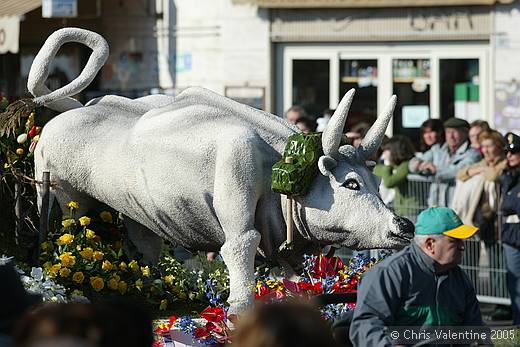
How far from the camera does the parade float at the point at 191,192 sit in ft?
24.4

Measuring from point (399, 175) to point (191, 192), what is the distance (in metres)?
5.42

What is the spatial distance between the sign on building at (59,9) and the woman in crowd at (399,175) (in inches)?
261

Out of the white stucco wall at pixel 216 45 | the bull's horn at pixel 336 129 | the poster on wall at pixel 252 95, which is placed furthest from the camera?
the white stucco wall at pixel 216 45

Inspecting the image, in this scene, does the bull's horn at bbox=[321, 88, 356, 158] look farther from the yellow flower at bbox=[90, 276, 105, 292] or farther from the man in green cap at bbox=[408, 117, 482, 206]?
the man in green cap at bbox=[408, 117, 482, 206]

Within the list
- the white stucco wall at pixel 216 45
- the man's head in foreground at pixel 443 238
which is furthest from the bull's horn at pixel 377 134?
the white stucco wall at pixel 216 45

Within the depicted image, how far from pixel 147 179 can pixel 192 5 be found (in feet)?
36.7

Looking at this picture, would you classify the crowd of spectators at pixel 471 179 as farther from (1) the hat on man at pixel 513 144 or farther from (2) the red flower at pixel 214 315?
(2) the red flower at pixel 214 315

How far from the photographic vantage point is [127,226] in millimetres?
8906

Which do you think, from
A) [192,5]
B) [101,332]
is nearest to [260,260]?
[101,332]

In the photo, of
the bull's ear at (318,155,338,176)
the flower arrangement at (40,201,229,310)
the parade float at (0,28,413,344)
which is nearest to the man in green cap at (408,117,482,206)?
the flower arrangement at (40,201,229,310)

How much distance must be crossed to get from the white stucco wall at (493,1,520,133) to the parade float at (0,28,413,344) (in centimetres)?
882

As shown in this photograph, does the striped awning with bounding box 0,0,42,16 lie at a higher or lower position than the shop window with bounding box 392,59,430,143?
higher

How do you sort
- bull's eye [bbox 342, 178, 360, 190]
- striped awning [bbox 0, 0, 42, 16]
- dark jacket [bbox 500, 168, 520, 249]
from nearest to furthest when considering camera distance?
bull's eye [bbox 342, 178, 360, 190]
dark jacket [bbox 500, 168, 520, 249]
striped awning [bbox 0, 0, 42, 16]

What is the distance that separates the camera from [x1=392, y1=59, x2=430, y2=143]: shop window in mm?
17906
